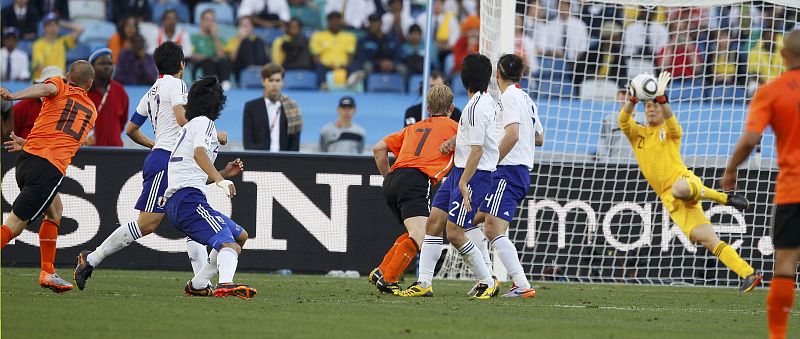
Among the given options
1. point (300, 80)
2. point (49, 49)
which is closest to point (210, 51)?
point (300, 80)

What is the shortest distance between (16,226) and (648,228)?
24.0 feet

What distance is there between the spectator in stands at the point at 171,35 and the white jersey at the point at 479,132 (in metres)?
10.5

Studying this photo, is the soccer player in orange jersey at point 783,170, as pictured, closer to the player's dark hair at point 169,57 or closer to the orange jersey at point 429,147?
the orange jersey at point 429,147

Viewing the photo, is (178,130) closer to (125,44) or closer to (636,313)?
(636,313)

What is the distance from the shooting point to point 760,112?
6.70 metres

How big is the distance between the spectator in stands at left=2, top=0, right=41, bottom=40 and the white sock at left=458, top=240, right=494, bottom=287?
1358 centimetres

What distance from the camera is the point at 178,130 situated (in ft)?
→ 32.6

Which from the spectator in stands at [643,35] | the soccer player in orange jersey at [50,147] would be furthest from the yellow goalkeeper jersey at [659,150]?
the spectator in stands at [643,35]

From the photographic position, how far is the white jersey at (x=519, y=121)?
10180 millimetres

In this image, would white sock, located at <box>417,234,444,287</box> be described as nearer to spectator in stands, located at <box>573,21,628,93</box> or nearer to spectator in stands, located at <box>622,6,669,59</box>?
spectator in stands, located at <box>573,21,628,93</box>

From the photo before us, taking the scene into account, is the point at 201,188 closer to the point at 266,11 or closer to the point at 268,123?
the point at 268,123

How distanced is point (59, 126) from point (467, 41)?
1187cm

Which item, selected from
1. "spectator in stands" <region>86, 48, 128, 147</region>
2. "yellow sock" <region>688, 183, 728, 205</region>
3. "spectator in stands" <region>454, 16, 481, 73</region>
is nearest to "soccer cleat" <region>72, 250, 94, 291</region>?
"spectator in stands" <region>86, 48, 128, 147</region>

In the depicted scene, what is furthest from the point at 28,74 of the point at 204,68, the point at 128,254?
the point at 128,254
